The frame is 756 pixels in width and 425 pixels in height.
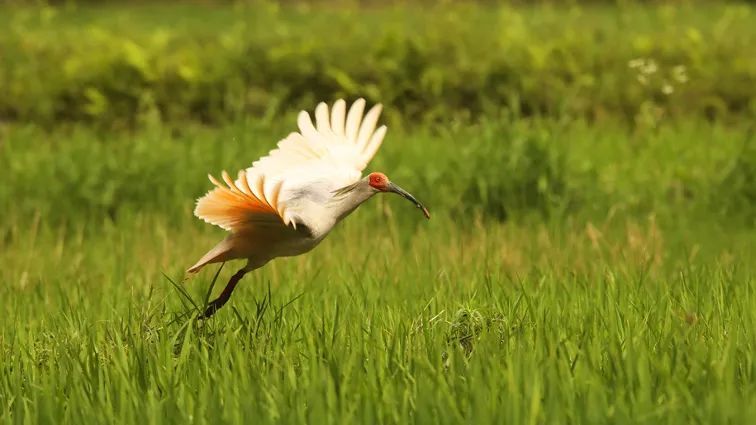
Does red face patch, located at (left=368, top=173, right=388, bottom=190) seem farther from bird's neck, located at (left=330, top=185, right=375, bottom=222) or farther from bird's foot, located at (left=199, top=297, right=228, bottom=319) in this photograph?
bird's foot, located at (left=199, top=297, right=228, bottom=319)

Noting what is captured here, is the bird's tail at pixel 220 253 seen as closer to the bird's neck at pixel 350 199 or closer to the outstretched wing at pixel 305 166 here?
the outstretched wing at pixel 305 166

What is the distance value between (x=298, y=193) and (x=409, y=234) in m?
2.73

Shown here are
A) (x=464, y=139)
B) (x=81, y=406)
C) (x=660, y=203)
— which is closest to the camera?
(x=81, y=406)

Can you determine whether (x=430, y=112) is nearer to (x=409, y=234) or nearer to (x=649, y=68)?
(x=649, y=68)

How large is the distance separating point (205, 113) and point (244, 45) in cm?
69

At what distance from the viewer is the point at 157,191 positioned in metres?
7.18

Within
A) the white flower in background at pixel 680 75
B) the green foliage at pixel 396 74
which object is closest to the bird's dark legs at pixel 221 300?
the white flower in background at pixel 680 75

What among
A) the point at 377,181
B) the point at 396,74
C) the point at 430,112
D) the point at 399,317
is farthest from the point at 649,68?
the point at 377,181

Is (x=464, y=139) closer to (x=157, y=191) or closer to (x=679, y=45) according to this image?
(x=157, y=191)

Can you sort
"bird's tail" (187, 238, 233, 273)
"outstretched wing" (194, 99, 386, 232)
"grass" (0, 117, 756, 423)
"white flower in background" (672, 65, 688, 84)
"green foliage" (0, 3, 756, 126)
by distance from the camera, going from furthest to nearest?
1. "green foliage" (0, 3, 756, 126)
2. "white flower in background" (672, 65, 688, 84)
3. "bird's tail" (187, 238, 233, 273)
4. "outstretched wing" (194, 99, 386, 232)
5. "grass" (0, 117, 756, 423)

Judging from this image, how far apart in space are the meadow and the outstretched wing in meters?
0.38

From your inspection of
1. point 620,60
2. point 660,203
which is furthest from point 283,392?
point 620,60

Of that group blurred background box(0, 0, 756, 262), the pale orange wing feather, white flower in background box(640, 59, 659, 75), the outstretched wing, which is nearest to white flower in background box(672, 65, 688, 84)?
blurred background box(0, 0, 756, 262)

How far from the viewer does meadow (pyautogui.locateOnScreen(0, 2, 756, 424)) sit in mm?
3207
